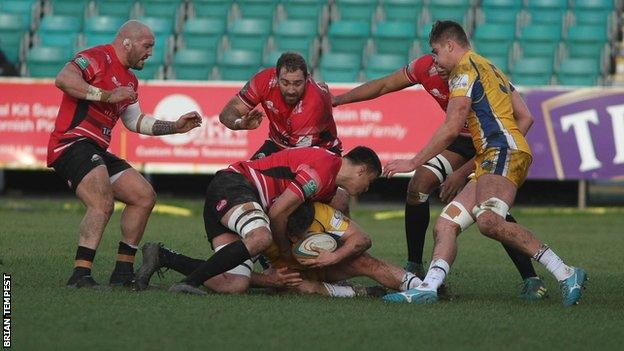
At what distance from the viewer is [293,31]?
2180 centimetres

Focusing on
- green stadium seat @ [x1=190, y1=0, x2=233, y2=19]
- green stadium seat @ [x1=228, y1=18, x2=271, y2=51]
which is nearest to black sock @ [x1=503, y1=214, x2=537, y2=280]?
green stadium seat @ [x1=228, y1=18, x2=271, y2=51]

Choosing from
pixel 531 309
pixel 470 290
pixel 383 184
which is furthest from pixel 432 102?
pixel 531 309

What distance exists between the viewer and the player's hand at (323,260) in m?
9.41

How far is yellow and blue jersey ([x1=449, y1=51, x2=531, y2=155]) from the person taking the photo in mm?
9383

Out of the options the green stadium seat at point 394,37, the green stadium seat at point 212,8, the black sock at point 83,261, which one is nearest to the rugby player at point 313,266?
the black sock at point 83,261

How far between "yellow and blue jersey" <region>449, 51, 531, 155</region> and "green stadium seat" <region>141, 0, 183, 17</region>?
13.6 metres

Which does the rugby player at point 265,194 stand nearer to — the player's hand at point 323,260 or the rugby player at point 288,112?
the player's hand at point 323,260

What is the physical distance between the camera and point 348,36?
859 inches

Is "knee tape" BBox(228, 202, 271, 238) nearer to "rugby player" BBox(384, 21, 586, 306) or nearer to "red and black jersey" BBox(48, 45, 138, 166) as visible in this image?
"rugby player" BBox(384, 21, 586, 306)

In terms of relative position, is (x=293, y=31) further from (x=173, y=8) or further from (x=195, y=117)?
(x=195, y=117)

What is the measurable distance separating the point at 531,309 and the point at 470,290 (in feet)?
4.31

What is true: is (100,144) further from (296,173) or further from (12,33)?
(12,33)

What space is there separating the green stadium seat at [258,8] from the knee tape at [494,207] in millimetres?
13427

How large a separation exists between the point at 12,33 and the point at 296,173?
1382 centimetres
